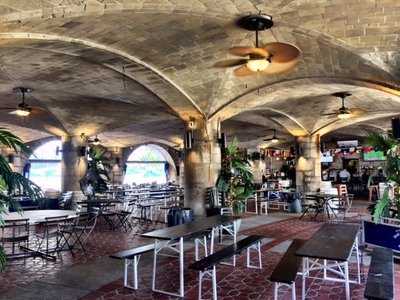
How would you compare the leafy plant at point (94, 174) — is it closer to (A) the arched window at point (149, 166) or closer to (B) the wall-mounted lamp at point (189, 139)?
(B) the wall-mounted lamp at point (189, 139)

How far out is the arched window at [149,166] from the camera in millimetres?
21234

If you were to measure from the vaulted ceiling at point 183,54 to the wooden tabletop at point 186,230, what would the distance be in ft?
8.18

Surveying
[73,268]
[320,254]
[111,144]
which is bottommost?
[73,268]

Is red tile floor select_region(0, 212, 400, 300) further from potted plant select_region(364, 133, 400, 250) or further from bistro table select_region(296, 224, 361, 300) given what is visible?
potted plant select_region(364, 133, 400, 250)

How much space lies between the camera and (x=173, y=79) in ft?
22.7

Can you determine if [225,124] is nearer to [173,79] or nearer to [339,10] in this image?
[173,79]

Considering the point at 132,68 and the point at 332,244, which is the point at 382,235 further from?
the point at 132,68

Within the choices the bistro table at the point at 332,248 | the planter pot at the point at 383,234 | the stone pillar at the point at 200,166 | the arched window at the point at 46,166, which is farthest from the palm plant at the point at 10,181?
the arched window at the point at 46,166

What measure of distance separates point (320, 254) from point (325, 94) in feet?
21.2

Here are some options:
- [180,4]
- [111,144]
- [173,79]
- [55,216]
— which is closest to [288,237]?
[173,79]

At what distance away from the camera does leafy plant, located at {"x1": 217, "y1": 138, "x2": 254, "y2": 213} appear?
798 centimetres

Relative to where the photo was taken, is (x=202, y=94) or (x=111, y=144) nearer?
(x=202, y=94)

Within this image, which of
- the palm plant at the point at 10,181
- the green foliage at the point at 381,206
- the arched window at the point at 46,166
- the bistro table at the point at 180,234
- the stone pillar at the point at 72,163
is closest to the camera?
the palm plant at the point at 10,181

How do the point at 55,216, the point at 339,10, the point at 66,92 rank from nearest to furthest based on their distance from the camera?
1. the point at 339,10
2. the point at 55,216
3. the point at 66,92
